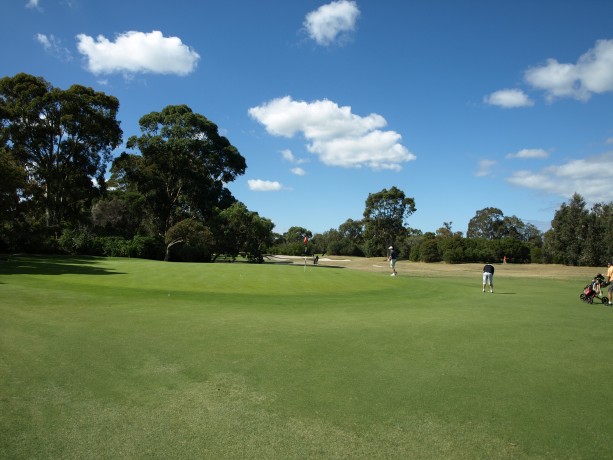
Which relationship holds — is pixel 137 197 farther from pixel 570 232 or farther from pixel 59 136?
pixel 570 232

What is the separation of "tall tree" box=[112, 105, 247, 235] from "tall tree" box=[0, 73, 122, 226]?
364 cm

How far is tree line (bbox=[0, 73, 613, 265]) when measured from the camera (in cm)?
3838

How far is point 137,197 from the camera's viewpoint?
49.0m

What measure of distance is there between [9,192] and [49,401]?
3114cm

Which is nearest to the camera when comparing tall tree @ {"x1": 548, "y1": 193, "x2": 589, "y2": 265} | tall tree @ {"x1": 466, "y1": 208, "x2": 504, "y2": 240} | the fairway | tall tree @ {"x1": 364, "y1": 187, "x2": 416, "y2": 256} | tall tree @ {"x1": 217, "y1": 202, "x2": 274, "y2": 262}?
the fairway

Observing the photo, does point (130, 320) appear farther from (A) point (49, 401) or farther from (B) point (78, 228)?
(B) point (78, 228)

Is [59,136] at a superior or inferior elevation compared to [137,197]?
superior

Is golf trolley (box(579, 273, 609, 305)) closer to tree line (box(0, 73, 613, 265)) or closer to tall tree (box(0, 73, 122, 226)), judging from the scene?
tree line (box(0, 73, 613, 265))

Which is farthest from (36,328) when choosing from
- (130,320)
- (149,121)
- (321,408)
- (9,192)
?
(149,121)

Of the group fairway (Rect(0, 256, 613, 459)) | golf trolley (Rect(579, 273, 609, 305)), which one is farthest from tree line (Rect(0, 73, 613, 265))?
golf trolley (Rect(579, 273, 609, 305))

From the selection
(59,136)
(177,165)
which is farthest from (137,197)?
(59,136)

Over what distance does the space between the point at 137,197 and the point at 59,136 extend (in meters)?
10.4

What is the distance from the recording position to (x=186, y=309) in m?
12.9

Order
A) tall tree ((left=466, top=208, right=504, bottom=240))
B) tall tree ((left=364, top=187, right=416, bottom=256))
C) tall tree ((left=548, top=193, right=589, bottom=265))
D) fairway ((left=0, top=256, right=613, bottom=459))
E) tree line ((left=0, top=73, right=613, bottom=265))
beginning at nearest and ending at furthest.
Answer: fairway ((left=0, top=256, right=613, bottom=459)), tree line ((left=0, top=73, right=613, bottom=265)), tall tree ((left=548, top=193, right=589, bottom=265)), tall tree ((left=364, top=187, right=416, bottom=256)), tall tree ((left=466, top=208, right=504, bottom=240))
